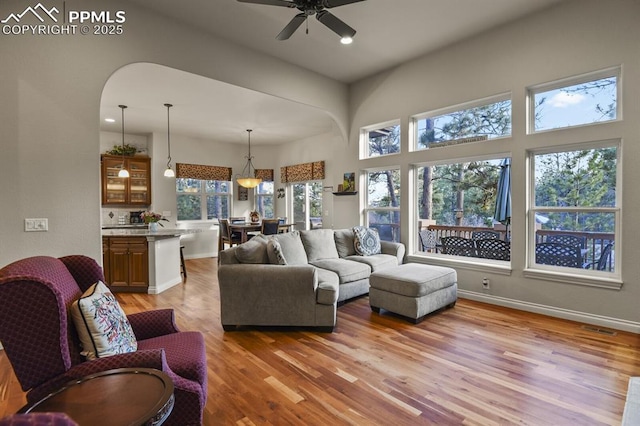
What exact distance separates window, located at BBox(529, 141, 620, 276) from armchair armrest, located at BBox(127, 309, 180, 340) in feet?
13.0

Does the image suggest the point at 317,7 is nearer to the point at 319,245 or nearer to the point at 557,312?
the point at 319,245

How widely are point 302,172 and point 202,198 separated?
2701mm

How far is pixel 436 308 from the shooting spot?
3.69 metres

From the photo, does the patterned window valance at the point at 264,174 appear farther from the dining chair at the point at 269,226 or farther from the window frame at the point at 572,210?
the window frame at the point at 572,210

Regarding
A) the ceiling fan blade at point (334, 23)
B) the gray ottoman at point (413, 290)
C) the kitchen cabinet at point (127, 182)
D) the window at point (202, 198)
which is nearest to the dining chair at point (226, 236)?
the window at point (202, 198)

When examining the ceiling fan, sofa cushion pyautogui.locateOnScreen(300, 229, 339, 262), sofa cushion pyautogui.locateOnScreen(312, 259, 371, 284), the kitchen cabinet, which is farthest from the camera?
the kitchen cabinet

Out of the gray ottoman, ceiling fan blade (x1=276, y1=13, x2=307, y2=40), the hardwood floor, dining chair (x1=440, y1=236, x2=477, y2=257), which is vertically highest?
ceiling fan blade (x1=276, y1=13, x2=307, y2=40)

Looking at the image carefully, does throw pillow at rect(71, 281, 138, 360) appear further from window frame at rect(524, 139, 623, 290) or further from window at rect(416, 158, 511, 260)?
window at rect(416, 158, 511, 260)

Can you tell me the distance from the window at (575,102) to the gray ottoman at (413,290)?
6.88ft

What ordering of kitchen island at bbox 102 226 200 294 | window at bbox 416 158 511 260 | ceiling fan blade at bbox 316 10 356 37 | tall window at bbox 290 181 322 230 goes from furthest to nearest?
tall window at bbox 290 181 322 230, kitchen island at bbox 102 226 200 294, window at bbox 416 158 511 260, ceiling fan blade at bbox 316 10 356 37

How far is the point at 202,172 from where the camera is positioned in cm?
819

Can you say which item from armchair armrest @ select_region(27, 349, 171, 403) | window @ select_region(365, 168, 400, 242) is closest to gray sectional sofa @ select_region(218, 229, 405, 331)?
armchair armrest @ select_region(27, 349, 171, 403)

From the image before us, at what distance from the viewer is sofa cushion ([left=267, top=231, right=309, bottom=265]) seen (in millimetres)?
A: 3492

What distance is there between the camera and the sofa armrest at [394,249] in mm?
4980
